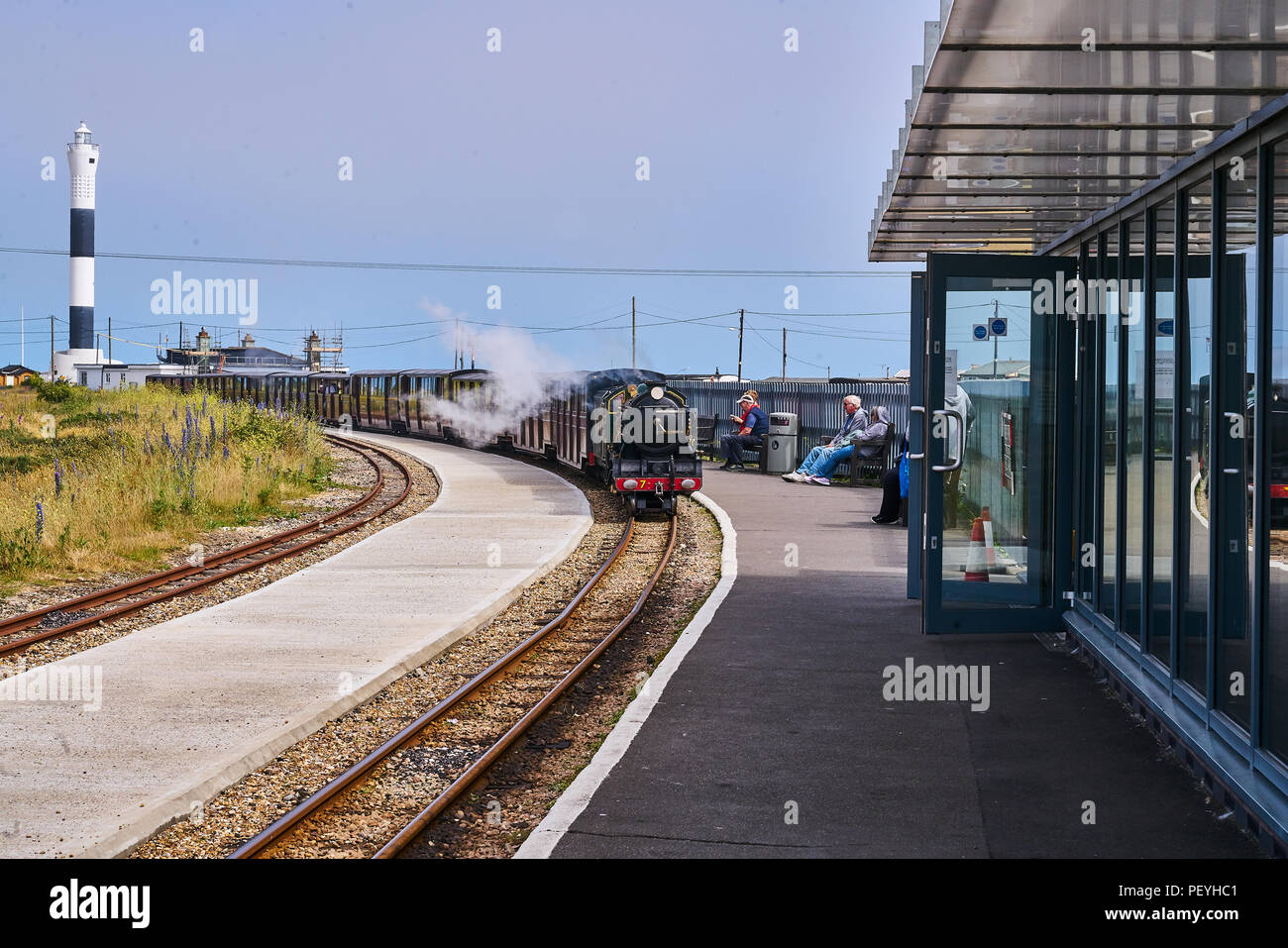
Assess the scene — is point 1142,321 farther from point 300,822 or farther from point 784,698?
point 300,822

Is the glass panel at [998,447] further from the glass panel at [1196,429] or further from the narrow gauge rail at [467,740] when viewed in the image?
the narrow gauge rail at [467,740]

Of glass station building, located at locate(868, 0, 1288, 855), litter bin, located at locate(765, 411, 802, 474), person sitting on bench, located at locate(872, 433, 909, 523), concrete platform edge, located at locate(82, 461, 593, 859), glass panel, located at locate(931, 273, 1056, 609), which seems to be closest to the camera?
glass station building, located at locate(868, 0, 1288, 855)

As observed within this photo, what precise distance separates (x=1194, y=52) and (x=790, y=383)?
35.8 meters

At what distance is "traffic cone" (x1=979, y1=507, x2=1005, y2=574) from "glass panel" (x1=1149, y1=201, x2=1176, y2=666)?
2.39m

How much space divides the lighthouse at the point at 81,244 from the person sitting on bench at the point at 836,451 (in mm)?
58494

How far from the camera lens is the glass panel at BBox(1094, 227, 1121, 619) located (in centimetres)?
912

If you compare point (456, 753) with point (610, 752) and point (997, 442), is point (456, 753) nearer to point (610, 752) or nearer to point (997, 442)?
point (610, 752)

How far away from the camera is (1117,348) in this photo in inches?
354

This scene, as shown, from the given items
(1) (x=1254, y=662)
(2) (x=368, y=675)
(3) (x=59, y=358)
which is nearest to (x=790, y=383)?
(2) (x=368, y=675)

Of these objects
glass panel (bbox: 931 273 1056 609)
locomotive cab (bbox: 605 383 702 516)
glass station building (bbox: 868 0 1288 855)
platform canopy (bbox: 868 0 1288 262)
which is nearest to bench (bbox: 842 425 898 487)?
locomotive cab (bbox: 605 383 702 516)

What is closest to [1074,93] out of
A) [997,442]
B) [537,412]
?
[997,442]

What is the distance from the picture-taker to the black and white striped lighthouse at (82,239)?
73.6 metres

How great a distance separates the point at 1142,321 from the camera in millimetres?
8242

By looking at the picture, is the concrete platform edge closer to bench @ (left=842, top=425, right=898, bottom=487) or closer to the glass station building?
the glass station building
